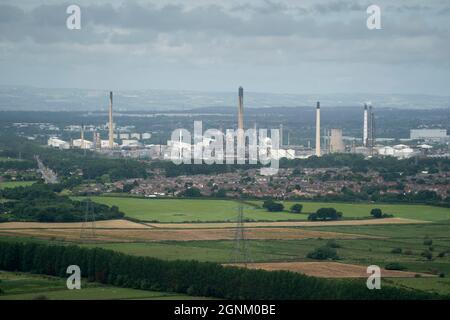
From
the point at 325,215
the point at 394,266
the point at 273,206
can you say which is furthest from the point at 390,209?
the point at 394,266

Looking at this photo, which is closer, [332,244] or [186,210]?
[332,244]

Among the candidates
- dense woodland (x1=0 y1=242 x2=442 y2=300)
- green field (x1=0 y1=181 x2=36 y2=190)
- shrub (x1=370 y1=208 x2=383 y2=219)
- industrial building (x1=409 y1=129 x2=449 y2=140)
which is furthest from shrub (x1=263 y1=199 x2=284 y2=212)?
industrial building (x1=409 y1=129 x2=449 y2=140)

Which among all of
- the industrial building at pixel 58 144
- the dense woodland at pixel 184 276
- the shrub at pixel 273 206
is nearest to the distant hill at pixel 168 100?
the industrial building at pixel 58 144

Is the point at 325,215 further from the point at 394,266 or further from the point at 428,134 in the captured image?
the point at 428,134

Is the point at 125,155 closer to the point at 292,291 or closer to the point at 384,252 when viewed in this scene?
the point at 384,252

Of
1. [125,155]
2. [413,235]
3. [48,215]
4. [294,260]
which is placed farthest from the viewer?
[125,155]
